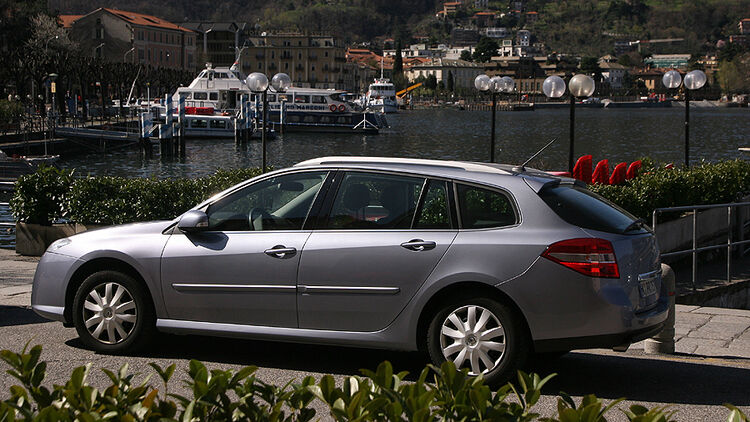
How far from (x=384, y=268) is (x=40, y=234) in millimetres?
8567

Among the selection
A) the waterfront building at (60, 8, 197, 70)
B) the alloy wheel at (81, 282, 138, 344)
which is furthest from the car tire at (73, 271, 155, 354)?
the waterfront building at (60, 8, 197, 70)

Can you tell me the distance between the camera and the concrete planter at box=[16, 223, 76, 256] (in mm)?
14039

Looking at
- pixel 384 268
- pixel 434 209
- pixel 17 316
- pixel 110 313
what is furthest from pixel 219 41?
pixel 384 268

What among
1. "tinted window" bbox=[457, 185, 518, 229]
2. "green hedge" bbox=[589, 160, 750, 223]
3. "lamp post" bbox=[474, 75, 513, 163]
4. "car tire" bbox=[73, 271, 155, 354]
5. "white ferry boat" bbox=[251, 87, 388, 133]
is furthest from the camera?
"white ferry boat" bbox=[251, 87, 388, 133]

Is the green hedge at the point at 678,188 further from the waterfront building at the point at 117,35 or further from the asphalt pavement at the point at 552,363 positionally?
the waterfront building at the point at 117,35

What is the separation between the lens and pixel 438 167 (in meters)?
7.17

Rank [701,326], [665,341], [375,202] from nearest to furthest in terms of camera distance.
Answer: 1. [375,202]
2. [665,341]
3. [701,326]

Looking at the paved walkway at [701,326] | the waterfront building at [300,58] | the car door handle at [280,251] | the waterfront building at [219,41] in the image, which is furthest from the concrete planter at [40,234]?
the waterfront building at [219,41]

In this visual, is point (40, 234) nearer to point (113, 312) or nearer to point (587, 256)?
point (113, 312)

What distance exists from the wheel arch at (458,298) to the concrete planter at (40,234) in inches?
327

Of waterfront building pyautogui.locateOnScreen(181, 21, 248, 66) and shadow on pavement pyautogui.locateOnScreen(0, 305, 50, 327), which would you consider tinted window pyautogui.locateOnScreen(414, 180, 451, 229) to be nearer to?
shadow on pavement pyautogui.locateOnScreen(0, 305, 50, 327)

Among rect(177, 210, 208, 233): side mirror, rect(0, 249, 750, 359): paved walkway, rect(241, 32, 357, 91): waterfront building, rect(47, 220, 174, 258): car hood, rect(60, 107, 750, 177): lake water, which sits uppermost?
rect(241, 32, 357, 91): waterfront building

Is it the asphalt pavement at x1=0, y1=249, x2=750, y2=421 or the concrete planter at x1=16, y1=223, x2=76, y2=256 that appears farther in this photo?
the concrete planter at x1=16, y1=223, x2=76, y2=256

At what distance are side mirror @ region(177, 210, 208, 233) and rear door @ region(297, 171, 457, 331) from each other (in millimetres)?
838
